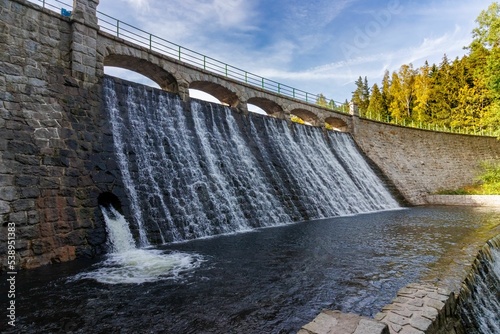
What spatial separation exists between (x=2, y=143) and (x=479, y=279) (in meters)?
11.5

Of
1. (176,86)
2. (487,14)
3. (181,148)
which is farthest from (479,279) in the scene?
(487,14)

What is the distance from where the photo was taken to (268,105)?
70.3ft

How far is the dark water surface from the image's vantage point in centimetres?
376

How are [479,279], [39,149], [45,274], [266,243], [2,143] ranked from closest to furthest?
[479,279], [45,274], [2,143], [39,149], [266,243]

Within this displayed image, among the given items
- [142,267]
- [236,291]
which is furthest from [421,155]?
[142,267]

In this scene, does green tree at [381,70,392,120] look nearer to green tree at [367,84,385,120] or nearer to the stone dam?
green tree at [367,84,385,120]

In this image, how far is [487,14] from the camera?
32062 millimetres

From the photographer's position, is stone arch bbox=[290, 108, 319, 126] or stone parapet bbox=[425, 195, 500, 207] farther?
stone arch bbox=[290, 108, 319, 126]

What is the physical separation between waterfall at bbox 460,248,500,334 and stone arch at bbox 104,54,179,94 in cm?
1415

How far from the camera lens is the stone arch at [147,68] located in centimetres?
1300

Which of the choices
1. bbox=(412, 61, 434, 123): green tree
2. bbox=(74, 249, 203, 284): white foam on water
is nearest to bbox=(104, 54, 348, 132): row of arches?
bbox=(74, 249, 203, 284): white foam on water

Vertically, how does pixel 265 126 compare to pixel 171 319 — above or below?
above

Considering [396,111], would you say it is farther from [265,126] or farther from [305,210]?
[305,210]

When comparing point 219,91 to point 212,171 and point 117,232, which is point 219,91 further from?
point 117,232
